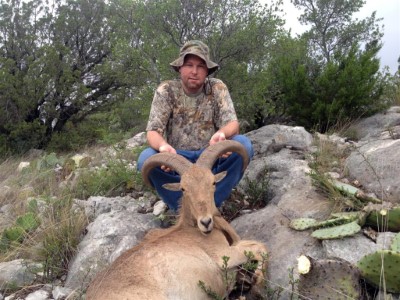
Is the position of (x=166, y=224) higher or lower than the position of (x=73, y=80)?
lower

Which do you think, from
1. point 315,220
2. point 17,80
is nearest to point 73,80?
point 17,80

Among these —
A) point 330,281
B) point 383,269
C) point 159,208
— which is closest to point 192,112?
point 159,208

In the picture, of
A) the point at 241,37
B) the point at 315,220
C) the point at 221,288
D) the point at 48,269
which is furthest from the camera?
the point at 241,37

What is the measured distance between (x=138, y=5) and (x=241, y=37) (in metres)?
2.48

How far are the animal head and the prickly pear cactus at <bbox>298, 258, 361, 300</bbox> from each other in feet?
3.49

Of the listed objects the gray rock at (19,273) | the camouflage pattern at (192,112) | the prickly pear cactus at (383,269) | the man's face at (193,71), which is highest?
the man's face at (193,71)

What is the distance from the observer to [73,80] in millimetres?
15281

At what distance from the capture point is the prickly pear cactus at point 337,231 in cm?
423

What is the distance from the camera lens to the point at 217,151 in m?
5.11

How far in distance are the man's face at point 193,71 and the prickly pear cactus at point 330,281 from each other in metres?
3.22

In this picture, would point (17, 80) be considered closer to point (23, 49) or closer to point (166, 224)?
point (23, 49)

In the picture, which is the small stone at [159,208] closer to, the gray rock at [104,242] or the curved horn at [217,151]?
the gray rock at [104,242]

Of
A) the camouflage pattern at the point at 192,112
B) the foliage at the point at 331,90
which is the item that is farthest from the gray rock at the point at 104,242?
the foliage at the point at 331,90

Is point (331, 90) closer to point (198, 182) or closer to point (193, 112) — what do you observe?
point (193, 112)
